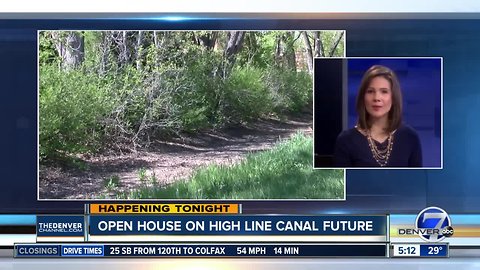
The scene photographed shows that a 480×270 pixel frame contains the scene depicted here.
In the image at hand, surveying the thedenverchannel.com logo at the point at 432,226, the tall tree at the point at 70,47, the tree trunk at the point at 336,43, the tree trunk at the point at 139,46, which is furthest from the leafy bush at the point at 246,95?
the thedenverchannel.com logo at the point at 432,226

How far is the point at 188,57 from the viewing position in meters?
3.19

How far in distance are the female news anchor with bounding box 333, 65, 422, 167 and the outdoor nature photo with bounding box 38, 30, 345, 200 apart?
145 millimetres

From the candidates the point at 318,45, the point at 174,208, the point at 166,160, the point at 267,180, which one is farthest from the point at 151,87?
the point at 318,45

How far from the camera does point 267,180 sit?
126 inches

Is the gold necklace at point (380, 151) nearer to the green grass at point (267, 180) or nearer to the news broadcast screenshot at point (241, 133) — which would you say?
the news broadcast screenshot at point (241, 133)

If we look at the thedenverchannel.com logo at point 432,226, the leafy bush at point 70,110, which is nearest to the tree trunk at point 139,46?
the leafy bush at point 70,110

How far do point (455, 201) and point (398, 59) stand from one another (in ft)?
2.64

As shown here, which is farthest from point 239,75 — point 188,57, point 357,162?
point 357,162

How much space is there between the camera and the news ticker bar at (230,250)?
3.21 meters

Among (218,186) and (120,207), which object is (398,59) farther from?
(120,207)

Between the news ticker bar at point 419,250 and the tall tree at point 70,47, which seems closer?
the tall tree at point 70,47

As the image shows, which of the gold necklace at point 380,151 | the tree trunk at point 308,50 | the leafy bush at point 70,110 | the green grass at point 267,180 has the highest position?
the tree trunk at point 308,50

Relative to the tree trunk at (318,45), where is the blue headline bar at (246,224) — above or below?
below

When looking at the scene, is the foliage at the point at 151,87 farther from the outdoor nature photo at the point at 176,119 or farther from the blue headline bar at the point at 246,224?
the blue headline bar at the point at 246,224
